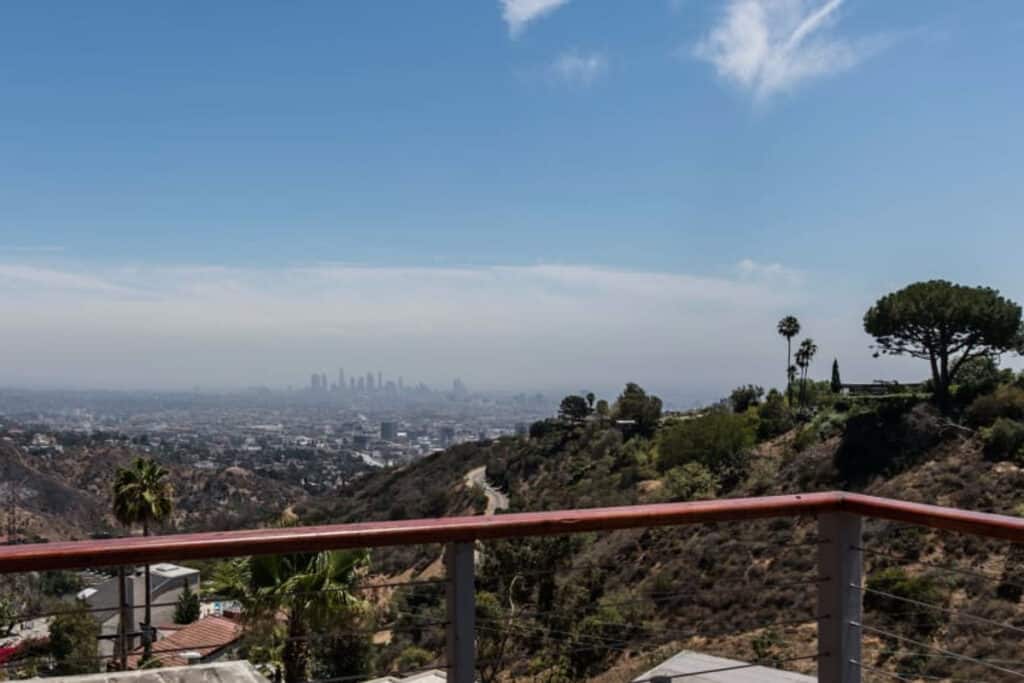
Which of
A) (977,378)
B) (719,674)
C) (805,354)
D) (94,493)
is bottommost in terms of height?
(94,493)

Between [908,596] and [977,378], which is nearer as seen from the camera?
[908,596]

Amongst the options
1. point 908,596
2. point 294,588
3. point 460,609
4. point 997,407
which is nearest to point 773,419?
point 997,407

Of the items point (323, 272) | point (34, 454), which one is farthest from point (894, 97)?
point (34, 454)

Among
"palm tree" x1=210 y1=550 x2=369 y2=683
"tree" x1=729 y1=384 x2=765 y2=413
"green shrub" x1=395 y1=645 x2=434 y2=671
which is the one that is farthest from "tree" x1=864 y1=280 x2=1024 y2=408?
"palm tree" x1=210 y1=550 x2=369 y2=683

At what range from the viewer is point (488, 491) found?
3481cm

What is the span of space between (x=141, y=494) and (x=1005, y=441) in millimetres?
21399

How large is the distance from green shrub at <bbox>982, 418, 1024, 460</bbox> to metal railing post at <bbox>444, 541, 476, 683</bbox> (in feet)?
73.0

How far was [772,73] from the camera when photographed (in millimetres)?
10672

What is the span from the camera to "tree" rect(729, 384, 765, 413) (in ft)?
116

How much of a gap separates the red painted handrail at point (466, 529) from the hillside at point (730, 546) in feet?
1.07

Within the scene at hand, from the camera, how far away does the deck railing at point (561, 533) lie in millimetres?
1357

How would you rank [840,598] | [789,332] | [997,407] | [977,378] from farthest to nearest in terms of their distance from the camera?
1. [789,332]
2. [977,378]
3. [997,407]
4. [840,598]

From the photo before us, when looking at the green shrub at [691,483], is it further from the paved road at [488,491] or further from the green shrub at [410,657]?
the green shrub at [410,657]

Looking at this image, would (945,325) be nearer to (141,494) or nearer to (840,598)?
(141,494)
